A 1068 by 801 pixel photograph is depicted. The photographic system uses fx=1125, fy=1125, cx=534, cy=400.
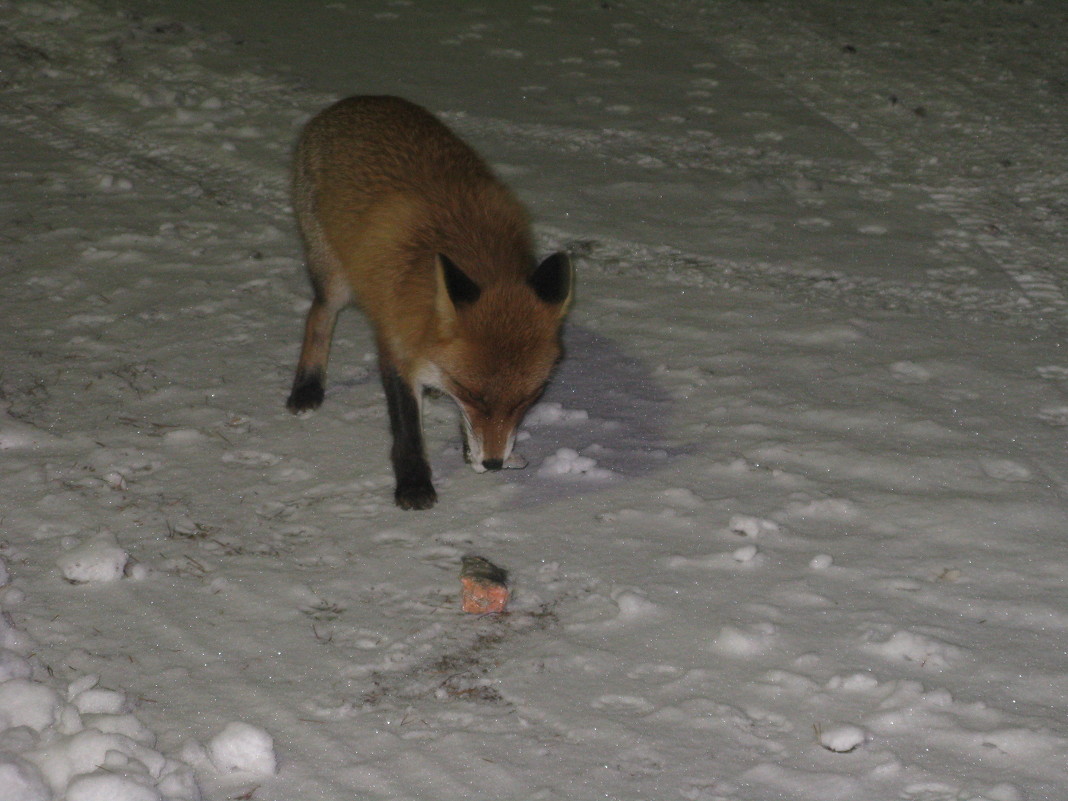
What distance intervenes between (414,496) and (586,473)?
695 millimetres

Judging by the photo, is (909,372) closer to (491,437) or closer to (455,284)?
(491,437)

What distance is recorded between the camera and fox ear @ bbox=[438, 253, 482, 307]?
387 cm

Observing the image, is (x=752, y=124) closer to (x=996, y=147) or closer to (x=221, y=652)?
(x=996, y=147)

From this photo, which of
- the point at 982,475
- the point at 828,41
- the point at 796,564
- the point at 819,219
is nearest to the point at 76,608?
the point at 796,564

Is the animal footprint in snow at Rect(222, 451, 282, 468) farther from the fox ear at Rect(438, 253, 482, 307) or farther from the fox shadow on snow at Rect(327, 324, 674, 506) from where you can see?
the fox ear at Rect(438, 253, 482, 307)

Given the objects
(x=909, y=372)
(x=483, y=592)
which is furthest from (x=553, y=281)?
(x=909, y=372)

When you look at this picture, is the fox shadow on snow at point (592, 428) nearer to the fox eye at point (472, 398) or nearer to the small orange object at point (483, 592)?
the fox eye at point (472, 398)

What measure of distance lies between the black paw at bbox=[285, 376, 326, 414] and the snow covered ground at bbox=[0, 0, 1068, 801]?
3.6 inches

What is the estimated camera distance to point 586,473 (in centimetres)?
445

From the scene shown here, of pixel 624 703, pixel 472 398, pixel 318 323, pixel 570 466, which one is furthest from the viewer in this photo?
pixel 318 323

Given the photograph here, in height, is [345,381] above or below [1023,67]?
below

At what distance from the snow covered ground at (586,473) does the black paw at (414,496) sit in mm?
59

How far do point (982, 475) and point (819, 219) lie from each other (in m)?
2.63

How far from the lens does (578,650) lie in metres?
3.50
